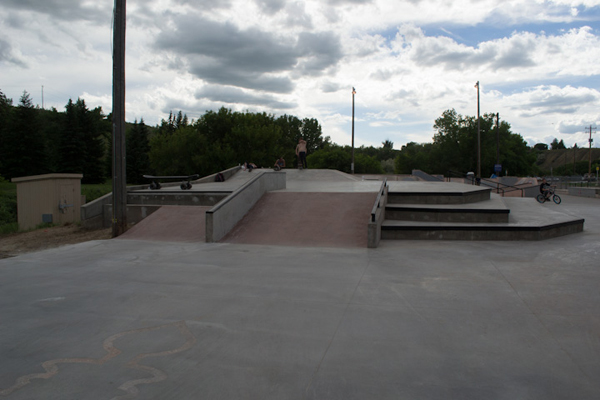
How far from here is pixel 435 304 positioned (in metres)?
4.64

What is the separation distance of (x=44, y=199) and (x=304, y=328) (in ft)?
43.0

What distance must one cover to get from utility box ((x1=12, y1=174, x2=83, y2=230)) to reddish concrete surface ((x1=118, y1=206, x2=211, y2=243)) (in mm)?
4545

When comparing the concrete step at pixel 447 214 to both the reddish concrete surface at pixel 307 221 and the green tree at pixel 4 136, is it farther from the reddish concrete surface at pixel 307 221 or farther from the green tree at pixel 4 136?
the green tree at pixel 4 136

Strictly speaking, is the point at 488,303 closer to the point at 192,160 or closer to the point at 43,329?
the point at 43,329

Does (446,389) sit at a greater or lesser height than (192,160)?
lesser

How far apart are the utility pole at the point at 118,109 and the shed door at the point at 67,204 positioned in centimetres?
469

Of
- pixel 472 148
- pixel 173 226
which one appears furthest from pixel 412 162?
pixel 173 226

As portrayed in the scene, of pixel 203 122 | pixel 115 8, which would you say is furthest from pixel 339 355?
pixel 203 122

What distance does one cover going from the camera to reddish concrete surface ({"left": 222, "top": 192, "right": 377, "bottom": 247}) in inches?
355

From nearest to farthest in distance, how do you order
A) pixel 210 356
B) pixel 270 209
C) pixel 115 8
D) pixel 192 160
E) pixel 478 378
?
pixel 478 378, pixel 210 356, pixel 115 8, pixel 270 209, pixel 192 160

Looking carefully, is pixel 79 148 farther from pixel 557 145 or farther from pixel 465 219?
pixel 557 145

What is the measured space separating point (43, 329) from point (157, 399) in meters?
2.04

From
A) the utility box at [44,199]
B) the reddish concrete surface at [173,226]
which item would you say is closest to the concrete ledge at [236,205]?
the reddish concrete surface at [173,226]

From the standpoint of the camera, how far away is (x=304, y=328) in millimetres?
3980
